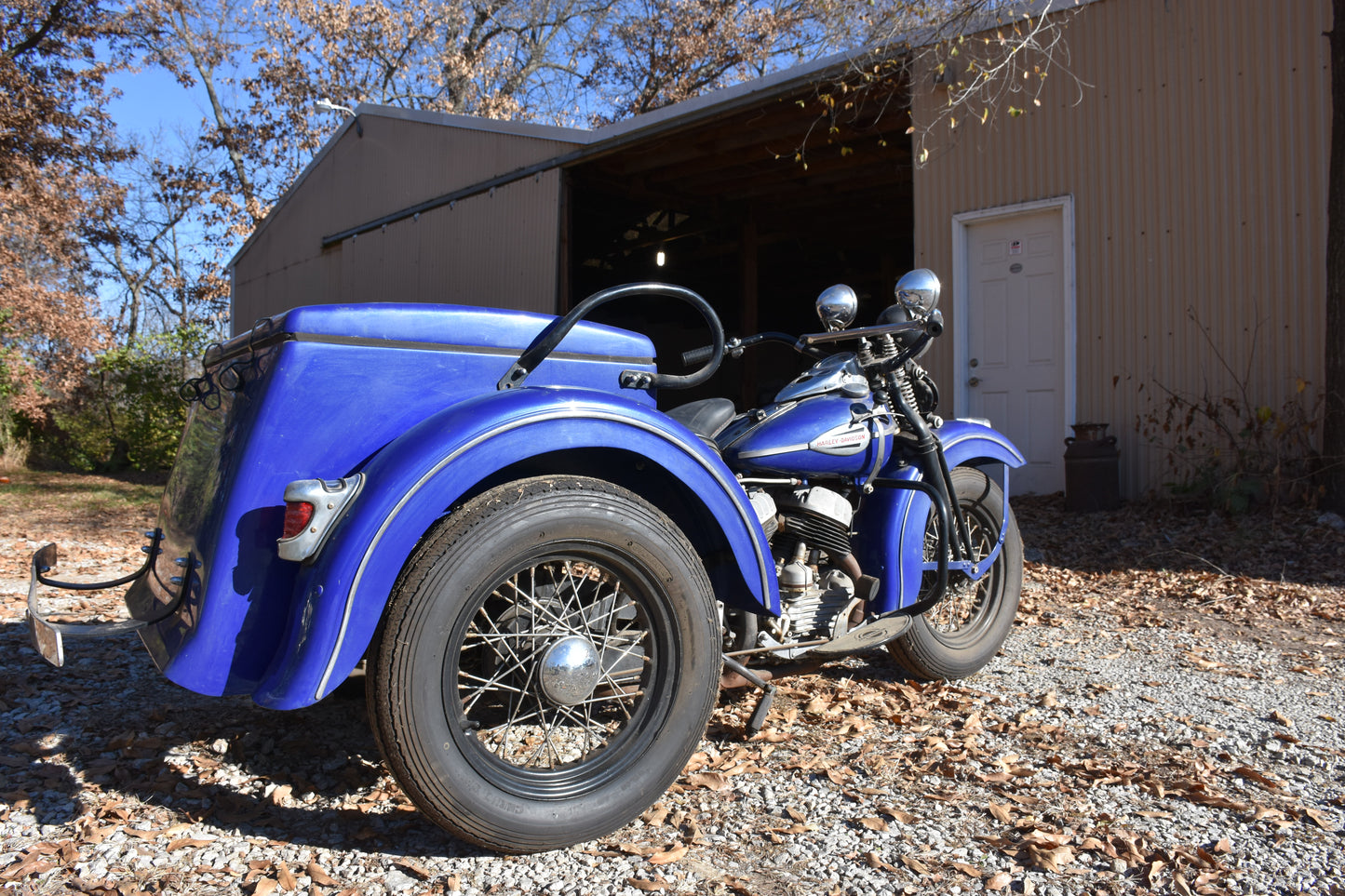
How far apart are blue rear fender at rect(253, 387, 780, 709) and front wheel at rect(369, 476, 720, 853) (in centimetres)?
7

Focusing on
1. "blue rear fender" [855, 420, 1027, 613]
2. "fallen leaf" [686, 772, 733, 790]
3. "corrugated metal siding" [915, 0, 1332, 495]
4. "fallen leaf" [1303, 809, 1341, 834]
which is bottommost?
"fallen leaf" [1303, 809, 1341, 834]

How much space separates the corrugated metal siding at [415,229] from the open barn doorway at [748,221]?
0.62 meters

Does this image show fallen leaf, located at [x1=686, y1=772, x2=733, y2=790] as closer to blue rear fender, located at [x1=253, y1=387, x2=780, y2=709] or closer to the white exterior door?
blue rear fender, located at [x1=253, y1=387, x2=780, y2=709]

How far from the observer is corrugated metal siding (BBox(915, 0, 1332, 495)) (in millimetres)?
6801

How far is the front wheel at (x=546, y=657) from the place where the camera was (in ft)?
6.34

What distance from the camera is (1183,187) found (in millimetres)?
7305

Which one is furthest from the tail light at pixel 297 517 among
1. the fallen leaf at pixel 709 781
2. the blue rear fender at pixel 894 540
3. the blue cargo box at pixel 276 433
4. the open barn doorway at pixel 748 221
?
the open barn doorway at pixel 748 221

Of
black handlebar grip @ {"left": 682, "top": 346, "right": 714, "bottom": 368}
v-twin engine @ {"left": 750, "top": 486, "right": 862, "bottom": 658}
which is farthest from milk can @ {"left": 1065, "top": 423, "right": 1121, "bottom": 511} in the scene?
black handlebar grip @ {"left": 682, "top": 346, "right": 714, "bottom": 368}

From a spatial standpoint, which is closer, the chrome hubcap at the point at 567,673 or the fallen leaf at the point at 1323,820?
the chrome hubcap at the point at 567,673

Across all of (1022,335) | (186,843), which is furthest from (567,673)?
(1022,335)

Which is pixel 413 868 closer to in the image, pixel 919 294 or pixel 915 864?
pixel 915 864

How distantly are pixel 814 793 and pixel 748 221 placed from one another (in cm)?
1223

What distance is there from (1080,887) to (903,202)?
1240 cm

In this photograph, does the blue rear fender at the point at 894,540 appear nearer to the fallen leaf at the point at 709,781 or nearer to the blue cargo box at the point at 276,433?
the fallen leaf at the point at 709,781
